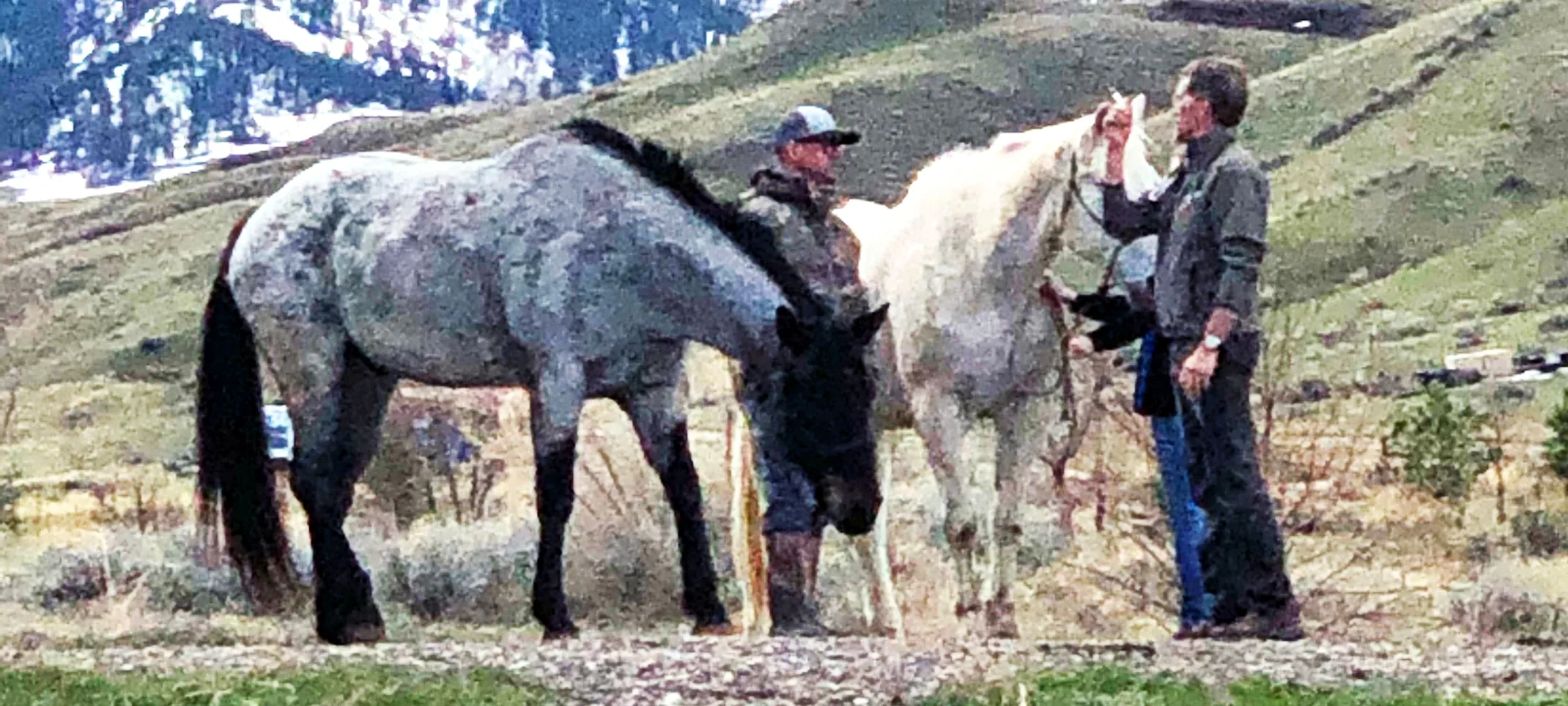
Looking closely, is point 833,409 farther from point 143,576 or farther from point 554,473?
point 143,576

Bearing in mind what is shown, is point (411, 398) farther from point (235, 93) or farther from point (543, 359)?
→ point (235, 93)

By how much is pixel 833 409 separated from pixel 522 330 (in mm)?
1306

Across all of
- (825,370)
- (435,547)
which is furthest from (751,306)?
(435,547)

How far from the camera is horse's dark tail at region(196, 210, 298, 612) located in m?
10.8

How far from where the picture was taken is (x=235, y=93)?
169m

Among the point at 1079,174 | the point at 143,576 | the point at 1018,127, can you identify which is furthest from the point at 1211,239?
the point at 1018,127

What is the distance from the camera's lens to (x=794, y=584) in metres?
10.7

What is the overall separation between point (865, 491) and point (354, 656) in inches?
84.5

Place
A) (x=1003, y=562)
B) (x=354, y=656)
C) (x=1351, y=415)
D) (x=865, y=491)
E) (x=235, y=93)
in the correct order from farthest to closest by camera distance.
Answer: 1. (x=235, y=93)
2. (x=1351, y=415)
3. (x=1003, y=562)
4. (x=865, y=491)
5. (x=354, y=656)

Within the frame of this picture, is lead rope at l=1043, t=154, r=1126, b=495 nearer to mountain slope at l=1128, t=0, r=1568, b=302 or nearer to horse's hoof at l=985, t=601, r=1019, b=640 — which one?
horse's hoof at l=985, t=601, r=1019, b=640

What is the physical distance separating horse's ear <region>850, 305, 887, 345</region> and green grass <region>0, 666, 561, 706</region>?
242 centimetres

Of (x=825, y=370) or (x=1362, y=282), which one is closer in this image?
(x=825, y=370)

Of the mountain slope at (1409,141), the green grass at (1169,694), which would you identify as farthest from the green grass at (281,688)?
the mountain slope at (1409,141)

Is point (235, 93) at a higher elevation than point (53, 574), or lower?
higher
